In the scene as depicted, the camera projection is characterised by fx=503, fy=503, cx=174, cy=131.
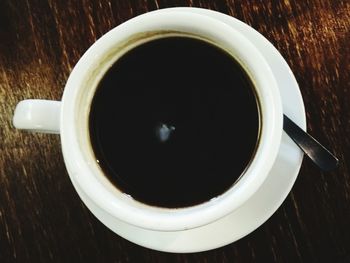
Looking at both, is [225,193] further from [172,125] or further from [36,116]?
[36,116]

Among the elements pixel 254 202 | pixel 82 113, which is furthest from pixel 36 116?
pixel 254 202

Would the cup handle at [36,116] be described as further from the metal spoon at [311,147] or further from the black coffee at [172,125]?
the metal spoon at [311,147]

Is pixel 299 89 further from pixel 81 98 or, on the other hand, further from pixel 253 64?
pixel 81 98

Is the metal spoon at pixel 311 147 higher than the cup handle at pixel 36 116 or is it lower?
lower

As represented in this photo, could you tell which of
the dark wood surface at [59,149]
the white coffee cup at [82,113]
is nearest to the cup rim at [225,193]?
the white coffee cup at [82,113]

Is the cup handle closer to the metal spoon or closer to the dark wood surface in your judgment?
the dark wood surface

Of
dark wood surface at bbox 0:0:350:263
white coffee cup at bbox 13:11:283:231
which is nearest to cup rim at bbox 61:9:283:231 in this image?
white coffee cup at bbox 13:11:283:231
